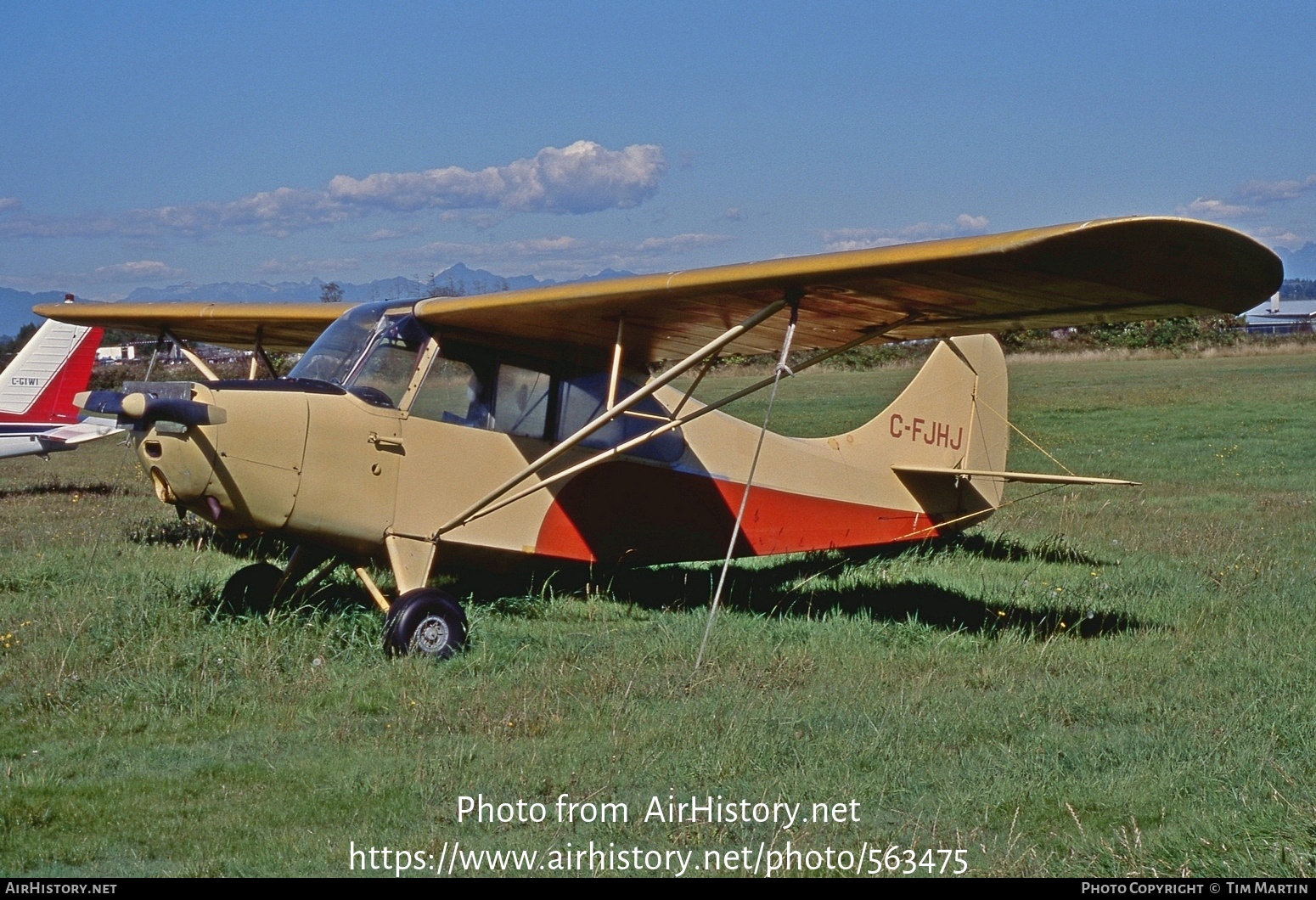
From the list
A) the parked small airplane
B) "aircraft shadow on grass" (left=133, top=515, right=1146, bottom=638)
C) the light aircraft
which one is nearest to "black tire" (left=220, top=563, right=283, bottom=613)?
the light aircraft

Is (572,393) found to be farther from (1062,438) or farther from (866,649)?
(1062,438)

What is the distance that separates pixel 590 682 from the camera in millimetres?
6609

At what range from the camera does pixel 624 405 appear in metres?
7.42

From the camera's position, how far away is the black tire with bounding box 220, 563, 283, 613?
8492 mm

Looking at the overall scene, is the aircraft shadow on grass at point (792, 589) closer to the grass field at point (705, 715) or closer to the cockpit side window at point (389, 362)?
→ the grass field at point (705, 715)

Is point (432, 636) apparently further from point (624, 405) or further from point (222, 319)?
point (222, 319)

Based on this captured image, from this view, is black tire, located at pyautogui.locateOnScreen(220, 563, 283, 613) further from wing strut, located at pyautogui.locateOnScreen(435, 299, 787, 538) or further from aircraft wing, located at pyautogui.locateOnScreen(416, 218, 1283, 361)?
aircraft wing, located at pyautogui.locateOnScreen(416, 218, 1283, 361)

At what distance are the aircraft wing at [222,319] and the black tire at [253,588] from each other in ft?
8.29

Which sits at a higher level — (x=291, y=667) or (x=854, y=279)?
(x=854, y=279)

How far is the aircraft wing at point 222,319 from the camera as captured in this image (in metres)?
10.4

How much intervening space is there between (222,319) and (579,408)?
3758 mm

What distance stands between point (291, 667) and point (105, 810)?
2.15 metres

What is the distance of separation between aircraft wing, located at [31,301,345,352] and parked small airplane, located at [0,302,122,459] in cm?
695

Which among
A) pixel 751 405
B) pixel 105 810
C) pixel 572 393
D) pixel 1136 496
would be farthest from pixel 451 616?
pixel 751 405
